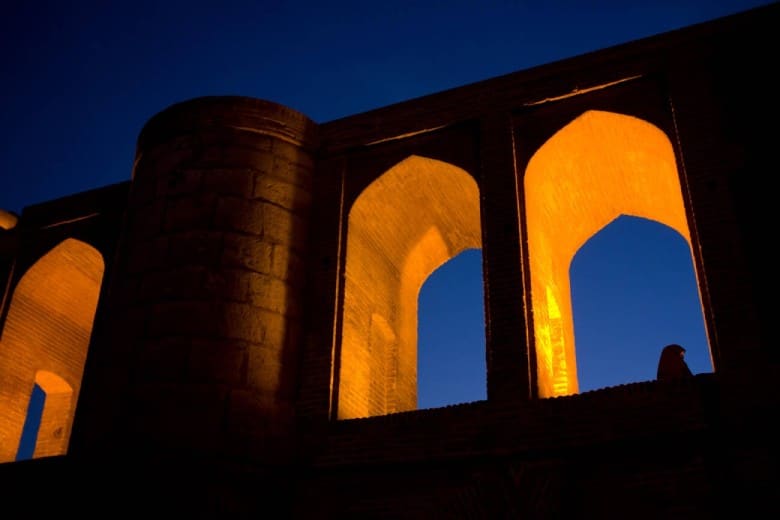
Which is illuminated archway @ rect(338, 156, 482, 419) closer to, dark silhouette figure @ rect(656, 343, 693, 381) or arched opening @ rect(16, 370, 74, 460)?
dark silhouette figure @ rect(656, 343, 693, 381)

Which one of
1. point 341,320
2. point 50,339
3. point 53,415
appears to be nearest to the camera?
point 341,320

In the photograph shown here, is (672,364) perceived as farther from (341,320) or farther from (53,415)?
(53,415)

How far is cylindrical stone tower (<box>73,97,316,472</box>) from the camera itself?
19.5 ft

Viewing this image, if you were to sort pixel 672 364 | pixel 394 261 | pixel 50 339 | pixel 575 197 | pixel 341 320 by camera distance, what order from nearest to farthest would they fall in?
pixel 672 364 < pixel 341 320 < pixel 575 197 < pixel 394 261 < pixel 50 339

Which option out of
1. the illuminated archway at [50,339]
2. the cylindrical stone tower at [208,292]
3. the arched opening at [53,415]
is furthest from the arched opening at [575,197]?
the arched opening at [53,415]

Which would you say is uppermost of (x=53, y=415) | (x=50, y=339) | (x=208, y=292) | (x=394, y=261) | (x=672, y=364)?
(x=394, y=261)

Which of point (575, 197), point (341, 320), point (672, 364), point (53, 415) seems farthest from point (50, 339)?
point (672, 364)

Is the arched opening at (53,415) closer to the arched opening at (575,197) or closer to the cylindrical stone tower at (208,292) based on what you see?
the cylindrical stone tower at (208,292)

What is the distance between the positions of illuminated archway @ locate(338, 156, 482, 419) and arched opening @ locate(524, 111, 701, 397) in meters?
0.75

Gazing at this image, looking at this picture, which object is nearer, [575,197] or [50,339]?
[575,197]

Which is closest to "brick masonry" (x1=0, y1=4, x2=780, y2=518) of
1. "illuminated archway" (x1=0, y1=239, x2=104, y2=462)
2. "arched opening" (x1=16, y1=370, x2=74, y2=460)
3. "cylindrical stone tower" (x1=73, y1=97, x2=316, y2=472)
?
"cylindrical stone tower" (x1=73, y1=97, x2=316, y2=472)

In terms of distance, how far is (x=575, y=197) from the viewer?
299 inches

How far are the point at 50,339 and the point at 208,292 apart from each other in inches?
143

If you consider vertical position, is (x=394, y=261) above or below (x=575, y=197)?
below
